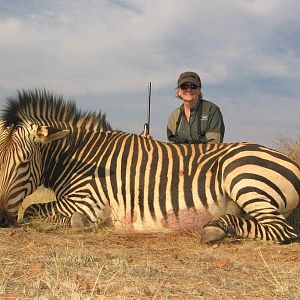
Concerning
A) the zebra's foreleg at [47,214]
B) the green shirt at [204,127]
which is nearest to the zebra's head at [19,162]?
the zebra's foreleg at [47,214]

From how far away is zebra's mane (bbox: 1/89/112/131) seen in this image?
15.7 feet

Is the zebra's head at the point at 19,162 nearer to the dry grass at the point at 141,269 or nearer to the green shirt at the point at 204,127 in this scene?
the dry grass at the point at 141,269

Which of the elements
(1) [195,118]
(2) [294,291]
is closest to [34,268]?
(2) [294,291]

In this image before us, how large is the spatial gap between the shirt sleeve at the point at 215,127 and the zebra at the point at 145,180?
3.48 ft

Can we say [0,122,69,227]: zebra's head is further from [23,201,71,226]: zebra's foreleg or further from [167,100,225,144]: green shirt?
[167,100,225,144]: green shirt

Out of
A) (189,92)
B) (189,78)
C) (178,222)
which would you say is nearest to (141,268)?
(178,222)

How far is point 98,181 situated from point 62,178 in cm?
42

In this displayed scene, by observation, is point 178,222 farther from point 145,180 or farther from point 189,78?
point 189,78

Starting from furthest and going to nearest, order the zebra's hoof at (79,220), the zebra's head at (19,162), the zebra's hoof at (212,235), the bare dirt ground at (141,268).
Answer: the zebra's hoof at (79,220)
the zebra's head at (19,162)
the zebra's hoof at (212,235)
the bare dirt ground at (141,268)

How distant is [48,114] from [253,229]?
2.60 meters

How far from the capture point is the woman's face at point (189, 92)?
19.6ft

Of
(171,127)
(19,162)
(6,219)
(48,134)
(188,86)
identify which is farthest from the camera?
(171,127)

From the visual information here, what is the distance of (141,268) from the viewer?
259 cm

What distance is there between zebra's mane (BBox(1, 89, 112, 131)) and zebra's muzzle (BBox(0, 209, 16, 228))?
3.24ft
